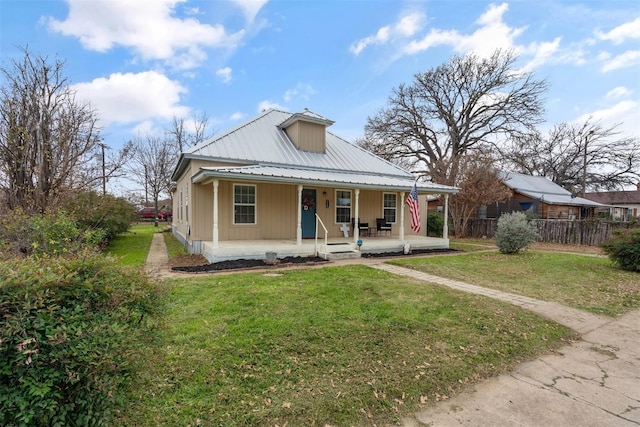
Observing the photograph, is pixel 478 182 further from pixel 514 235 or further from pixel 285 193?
pixel 285 193

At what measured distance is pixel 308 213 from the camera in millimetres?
12562

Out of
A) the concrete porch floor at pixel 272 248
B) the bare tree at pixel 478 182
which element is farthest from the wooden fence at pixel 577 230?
the concrete porch floor at pixel 272 248

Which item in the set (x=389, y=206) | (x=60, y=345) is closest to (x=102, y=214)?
(x=389, y=206)

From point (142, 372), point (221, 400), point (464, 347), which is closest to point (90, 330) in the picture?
point (142, 372)

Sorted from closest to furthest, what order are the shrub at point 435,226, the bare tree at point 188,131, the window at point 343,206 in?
1. the window at point 343,206
2. the shrub at point 435,226
3. the bare tree at point 188,131

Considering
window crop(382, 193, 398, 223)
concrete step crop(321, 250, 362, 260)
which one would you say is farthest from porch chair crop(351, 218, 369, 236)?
concrete step crop(321, 250, 362, 260)

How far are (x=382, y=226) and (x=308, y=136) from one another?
17.5 feet

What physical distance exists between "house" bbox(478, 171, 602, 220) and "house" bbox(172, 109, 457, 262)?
13085mm

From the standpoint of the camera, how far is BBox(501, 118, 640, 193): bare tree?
27.1 m

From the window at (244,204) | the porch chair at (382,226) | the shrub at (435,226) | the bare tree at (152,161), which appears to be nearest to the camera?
the window at (244,204)

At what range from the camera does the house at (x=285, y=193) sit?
10125mm

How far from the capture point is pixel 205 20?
37.1ft

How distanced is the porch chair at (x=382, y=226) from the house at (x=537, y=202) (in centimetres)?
1213

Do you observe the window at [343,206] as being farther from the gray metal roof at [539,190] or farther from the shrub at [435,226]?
the gray metal roof at [539,190]
